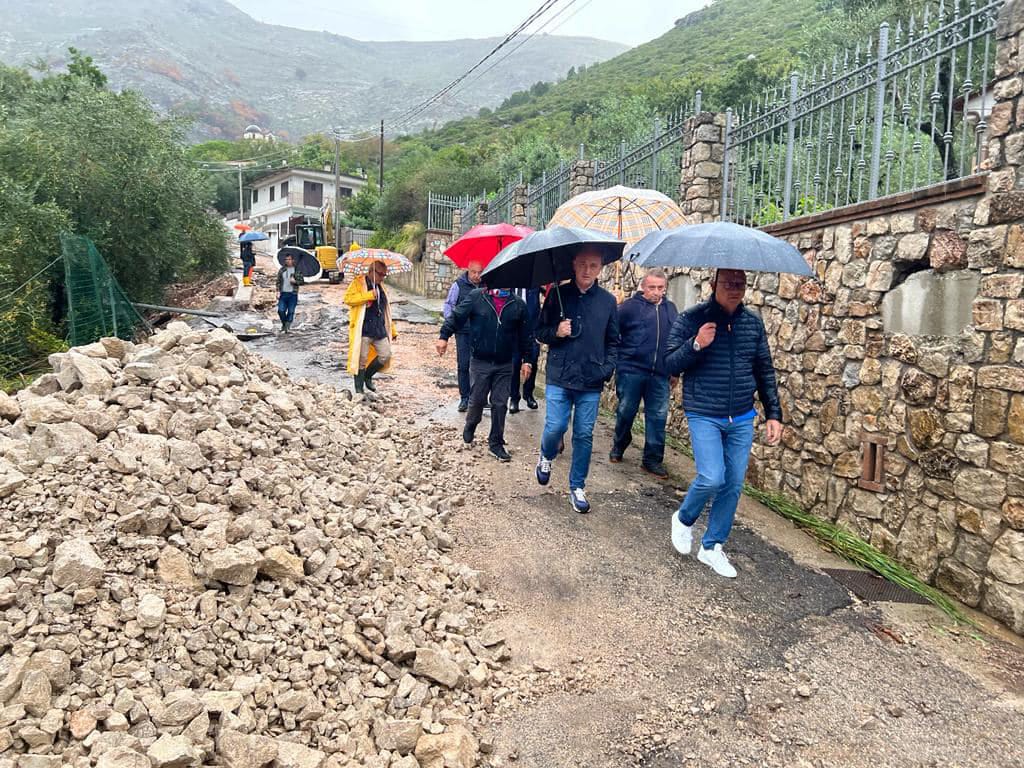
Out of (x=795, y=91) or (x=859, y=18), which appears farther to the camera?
(x=859, y=18)

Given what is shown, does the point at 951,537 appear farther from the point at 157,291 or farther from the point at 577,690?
the point at 157,291

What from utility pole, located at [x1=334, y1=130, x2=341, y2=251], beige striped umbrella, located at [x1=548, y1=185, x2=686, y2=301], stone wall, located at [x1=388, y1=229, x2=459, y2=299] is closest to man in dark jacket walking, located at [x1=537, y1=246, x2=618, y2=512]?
beige striped umbrella, located at [x1=548, y1=185, x2=686, y2=301]

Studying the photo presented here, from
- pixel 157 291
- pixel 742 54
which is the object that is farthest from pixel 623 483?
pixel 742 54

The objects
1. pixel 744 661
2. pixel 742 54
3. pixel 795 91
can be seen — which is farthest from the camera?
pixel 742 54

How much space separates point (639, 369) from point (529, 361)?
1018 mm

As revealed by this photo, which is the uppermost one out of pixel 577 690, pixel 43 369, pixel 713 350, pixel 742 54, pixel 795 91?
pixel 742 54

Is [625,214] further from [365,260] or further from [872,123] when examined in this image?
[365,260]

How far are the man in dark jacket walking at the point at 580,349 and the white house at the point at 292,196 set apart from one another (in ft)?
163

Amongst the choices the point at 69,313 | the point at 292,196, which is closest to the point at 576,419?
the point at 69,313

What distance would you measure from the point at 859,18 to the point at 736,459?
1938 centimetres

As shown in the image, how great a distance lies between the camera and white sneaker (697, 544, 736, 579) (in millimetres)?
4281

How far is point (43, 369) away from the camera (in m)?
9.47

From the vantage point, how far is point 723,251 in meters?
3.85

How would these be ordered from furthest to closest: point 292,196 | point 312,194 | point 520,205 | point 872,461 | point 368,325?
point 312,194 < point 292,196 < point 520,205 < point 368,325 < point 872,461
